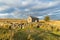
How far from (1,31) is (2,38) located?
0.87m

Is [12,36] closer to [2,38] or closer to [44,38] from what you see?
[2,38]

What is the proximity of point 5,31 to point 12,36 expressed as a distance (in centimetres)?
106

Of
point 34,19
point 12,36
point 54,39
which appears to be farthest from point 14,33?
point 34,19

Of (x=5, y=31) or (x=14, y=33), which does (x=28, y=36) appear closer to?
(x=14, y=33)

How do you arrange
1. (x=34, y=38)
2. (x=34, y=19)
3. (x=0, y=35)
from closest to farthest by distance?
(x=34, y=38) → (x=0, y=35) → (x=34, y=19)

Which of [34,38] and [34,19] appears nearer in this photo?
[34,38]

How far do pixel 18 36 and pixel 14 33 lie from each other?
0.36 metres

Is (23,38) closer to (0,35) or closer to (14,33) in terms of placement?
(14,33)

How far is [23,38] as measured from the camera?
995 centimetres

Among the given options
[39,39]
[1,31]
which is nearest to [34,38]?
[39,39]

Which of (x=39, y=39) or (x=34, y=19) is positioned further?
(x=34, y=19)

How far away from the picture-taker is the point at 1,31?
36.9 feet

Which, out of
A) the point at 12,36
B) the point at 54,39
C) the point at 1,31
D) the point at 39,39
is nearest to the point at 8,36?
the point at 12,36

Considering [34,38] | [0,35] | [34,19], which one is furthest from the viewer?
[34,19]
